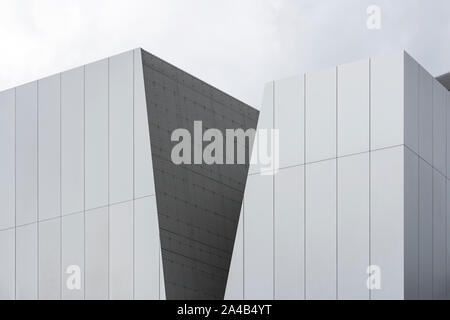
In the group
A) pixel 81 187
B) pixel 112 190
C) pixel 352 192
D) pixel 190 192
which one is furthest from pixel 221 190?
pixel 352 192

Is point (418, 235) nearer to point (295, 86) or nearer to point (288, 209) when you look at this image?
point (288, 209)

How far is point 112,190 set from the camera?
96.8 ft

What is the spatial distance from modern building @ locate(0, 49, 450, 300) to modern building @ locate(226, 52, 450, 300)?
38mm

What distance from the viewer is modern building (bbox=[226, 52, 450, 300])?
24.7m

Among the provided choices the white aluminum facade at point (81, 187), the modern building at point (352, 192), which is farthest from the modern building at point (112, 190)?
the modern building at point (352, 192)

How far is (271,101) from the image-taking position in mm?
27469

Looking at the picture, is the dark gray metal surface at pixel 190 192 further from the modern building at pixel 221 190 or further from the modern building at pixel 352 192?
the modern building at pixel 352 192

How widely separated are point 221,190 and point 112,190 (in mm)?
4357

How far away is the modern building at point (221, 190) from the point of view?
25094 millimetres

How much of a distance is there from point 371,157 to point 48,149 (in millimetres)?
11077

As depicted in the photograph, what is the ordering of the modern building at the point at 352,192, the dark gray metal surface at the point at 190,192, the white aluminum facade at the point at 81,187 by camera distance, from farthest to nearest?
the dark gray metal surface at the point at 190,192, the white aluminum facade at the point at 81,187, the modern building at the point at 352,192

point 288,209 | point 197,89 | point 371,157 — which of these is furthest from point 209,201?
point 371,157

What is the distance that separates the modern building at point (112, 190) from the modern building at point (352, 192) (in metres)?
2.88

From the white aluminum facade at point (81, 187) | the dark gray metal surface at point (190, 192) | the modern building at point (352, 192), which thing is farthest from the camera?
the dark gray metal surface at point (190, 192)
